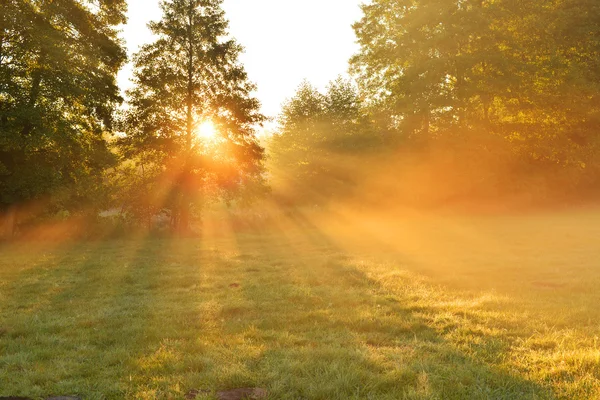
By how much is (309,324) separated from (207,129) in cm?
2261

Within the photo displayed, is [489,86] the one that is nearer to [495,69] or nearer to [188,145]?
[495,69]

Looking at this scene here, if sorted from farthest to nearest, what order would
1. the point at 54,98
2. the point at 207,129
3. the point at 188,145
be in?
1. the point at 207,129
2. the point at 188,145
3. the point at 54,98

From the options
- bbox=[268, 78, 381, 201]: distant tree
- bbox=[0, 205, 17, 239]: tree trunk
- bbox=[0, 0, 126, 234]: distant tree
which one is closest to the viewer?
bbox=[0, 0, 126, 234]: distant tree

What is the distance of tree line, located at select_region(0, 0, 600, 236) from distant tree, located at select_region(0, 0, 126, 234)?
7 centimetres

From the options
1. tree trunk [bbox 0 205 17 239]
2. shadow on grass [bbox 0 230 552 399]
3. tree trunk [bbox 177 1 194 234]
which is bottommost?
shadow on grass [bbox 0 230 552 399]

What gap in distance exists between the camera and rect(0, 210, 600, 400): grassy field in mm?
5012

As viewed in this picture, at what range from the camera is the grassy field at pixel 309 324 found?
5012 millimetres

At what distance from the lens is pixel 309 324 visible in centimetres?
773

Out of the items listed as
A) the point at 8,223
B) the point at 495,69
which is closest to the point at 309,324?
the point at 8,223

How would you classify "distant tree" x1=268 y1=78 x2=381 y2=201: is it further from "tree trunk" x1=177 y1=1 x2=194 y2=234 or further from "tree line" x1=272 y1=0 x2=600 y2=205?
"tree trunk" x1=177 y1=1 x2=194 y2=234

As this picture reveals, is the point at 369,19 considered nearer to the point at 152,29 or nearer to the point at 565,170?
the point at 152,29

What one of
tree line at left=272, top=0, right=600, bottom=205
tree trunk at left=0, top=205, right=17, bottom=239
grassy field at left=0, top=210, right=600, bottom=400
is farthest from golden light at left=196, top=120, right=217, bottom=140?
tree line at left=272, top=0, right=600, bottom=205

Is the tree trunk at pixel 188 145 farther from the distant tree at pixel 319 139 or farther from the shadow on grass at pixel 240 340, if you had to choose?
the distant tree at pixel 319 139

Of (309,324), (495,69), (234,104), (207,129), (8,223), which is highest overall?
(495,69)
